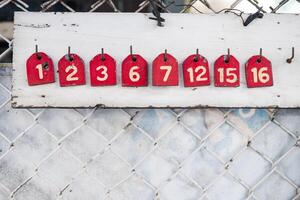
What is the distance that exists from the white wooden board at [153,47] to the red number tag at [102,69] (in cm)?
3

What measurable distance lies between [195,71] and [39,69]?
1.62ft

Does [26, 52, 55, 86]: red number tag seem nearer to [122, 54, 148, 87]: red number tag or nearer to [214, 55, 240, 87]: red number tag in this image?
[122, 54, 148, 87]: red number tag

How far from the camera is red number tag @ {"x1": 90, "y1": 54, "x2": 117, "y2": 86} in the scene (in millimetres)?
1413

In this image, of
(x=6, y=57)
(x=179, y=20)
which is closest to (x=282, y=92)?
(x=179, y=20)

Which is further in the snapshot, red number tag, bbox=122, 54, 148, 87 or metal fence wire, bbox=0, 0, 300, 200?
metal fence wire, bbox=0, 0, 300, 200

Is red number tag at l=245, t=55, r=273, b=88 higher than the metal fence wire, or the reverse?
red number tag at l=245, t=55, r=273, b=88

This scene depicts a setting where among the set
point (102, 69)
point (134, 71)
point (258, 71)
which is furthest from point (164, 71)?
point (258, 71)

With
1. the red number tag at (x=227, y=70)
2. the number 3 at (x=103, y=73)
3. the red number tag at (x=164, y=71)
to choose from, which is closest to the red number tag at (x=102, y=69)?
the number 3 at (x=103, y=73)

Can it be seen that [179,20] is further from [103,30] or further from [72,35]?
[72,35]

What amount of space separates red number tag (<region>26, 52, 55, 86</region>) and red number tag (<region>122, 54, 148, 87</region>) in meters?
0.24

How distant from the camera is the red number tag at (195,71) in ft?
4.65

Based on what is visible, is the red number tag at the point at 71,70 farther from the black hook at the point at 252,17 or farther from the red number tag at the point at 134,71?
the black hook at the point at 252,17

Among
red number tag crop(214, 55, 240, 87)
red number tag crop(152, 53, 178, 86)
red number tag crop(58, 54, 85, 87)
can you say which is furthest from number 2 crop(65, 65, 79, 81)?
red number tag crop(214, 55, 240, 87)

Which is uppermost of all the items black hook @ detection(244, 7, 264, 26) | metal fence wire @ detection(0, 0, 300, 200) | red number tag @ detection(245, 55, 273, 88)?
black hook @ detection(244, 7, 264, 26)
